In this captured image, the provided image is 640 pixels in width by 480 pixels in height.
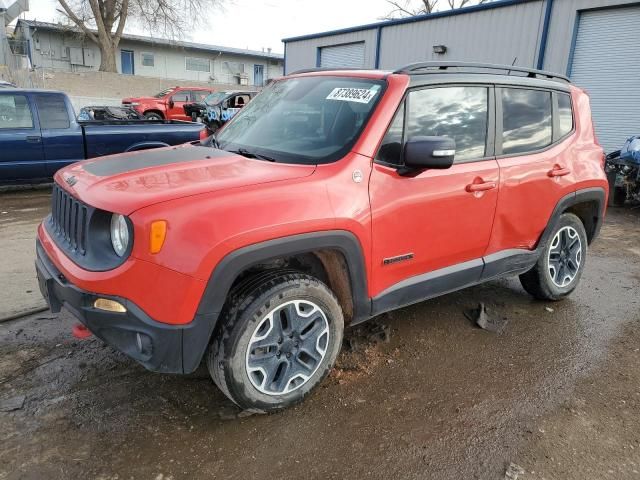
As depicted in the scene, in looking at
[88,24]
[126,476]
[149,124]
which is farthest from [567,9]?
[88,24]

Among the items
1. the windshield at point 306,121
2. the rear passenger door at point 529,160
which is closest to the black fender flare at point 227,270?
the windshield at point 306,121

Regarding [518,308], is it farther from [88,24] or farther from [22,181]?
[88,24]

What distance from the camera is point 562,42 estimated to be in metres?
12.3

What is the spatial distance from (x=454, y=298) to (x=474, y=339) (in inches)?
30.6

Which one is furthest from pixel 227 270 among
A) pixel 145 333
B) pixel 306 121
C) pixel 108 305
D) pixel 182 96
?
pixel 182 96

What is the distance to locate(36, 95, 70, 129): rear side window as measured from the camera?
8.14m

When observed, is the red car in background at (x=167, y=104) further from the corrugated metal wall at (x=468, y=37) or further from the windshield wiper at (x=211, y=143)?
the windshield wiper at (x=211, y=143)

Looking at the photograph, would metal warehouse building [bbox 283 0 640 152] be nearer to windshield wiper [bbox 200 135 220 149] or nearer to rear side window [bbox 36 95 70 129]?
rear side window [bbox 36 95 70 129]

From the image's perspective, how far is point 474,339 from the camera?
3832 millimetres

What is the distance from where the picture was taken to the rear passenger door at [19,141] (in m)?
7.82

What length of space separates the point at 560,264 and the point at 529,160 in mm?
1172

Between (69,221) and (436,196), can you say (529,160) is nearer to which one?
(436,196)

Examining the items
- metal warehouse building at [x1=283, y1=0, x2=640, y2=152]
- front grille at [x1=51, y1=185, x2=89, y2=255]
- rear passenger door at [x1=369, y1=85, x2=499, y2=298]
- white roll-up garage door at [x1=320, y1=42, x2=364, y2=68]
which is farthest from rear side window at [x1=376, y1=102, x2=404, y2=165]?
white roll-up garage door at [x1=320, y1=42, x2=364, y2=68]

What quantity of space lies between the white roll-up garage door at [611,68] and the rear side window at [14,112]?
11841 mm
